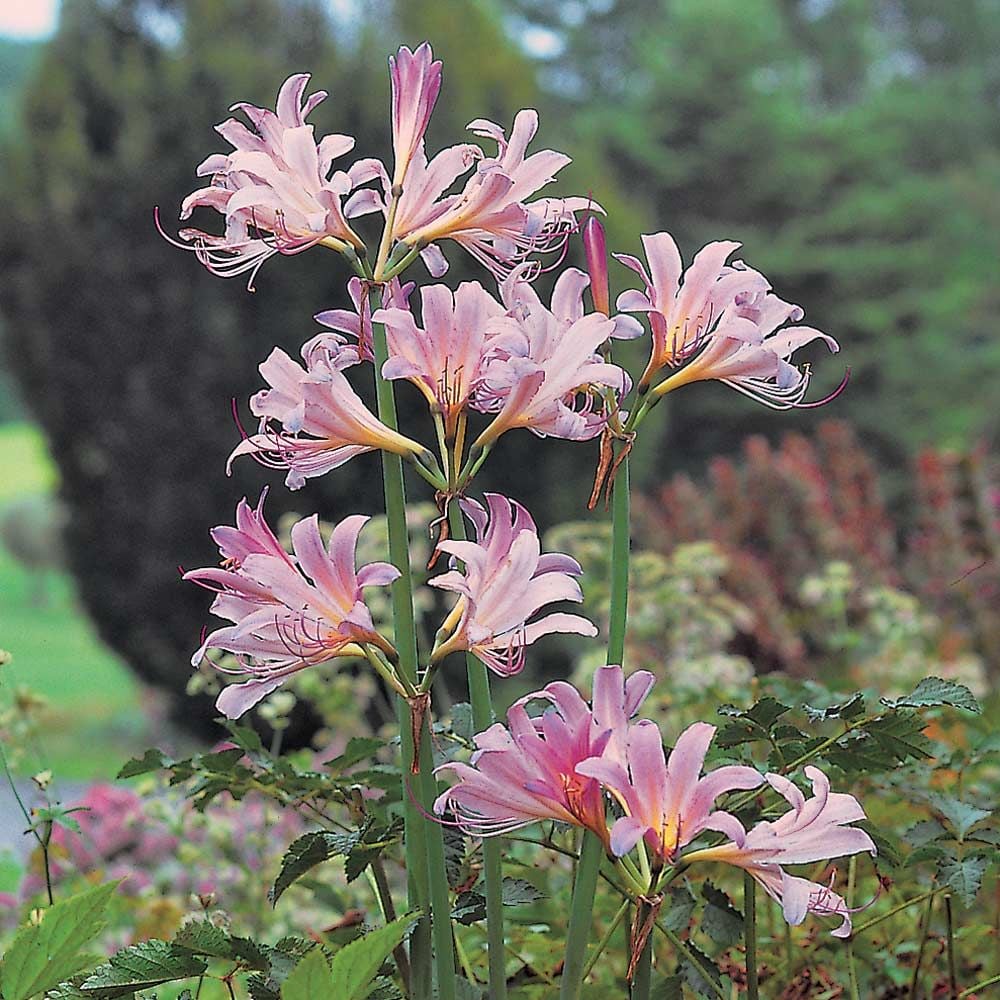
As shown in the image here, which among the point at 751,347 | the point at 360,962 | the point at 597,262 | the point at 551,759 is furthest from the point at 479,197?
the point at 360,962

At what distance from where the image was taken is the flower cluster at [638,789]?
2.33ft

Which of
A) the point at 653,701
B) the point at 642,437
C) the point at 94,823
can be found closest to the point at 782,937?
the point at 653,701

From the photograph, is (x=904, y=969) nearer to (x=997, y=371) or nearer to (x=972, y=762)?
(x=972, y=762)

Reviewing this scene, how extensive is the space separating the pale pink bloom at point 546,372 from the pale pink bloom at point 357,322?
0.25 feet

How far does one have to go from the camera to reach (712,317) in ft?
2.75

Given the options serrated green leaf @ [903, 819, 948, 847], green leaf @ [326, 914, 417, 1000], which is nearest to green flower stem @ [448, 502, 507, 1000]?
green leaf @ [326, 914, 417, 1000]

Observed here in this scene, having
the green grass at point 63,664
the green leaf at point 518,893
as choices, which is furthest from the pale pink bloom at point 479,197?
the green grass at point 63,664

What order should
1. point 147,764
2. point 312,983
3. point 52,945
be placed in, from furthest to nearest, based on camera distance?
point 147,764 < point 52,945 < point 312,983

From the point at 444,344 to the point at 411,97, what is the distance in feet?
0.56

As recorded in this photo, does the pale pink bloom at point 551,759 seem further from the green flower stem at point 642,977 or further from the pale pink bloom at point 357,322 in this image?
the pale pink bloom at point 357,322

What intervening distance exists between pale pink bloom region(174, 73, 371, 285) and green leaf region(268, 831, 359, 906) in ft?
1.17

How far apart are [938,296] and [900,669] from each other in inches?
431

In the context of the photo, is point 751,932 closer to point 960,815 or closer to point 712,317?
point 960,815

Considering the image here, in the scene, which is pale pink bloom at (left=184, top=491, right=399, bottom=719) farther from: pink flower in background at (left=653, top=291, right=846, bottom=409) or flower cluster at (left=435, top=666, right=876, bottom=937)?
pink flower in background at (left=653, top=291, right=846, bottom=409)
